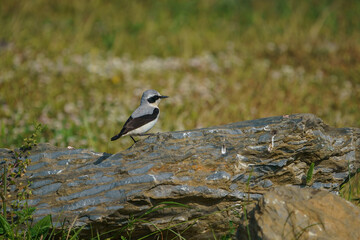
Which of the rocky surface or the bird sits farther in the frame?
the bird

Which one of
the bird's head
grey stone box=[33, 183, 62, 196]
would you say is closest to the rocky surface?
grey stone box=[33, 183, 62, 196]

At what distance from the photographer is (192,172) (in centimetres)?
444

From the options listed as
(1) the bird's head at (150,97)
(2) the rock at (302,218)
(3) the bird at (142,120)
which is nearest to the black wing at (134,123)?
(3) the bird at (142,120)

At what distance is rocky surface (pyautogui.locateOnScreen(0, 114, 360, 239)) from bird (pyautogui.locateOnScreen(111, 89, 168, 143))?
1.64ft

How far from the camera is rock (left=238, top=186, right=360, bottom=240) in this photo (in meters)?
3.62

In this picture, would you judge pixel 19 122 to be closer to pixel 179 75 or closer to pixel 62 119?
pixel 62 119

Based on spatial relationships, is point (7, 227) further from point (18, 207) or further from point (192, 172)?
point (192, 172)

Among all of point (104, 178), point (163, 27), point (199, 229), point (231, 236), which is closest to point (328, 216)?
point (231, 236)

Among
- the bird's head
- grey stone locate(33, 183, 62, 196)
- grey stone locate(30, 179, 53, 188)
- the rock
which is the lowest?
the rock

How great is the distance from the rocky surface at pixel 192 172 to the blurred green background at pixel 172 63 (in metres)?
1.94

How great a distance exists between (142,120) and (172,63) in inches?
230

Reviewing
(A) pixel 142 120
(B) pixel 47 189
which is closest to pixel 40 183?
(B) pixel 47 189

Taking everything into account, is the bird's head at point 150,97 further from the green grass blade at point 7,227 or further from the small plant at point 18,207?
the green grass blade at point 7,227

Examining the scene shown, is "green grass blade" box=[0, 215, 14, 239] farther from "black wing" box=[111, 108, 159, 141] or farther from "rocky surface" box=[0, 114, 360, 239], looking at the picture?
"black wing" box=[111, 108, 159, 141]
